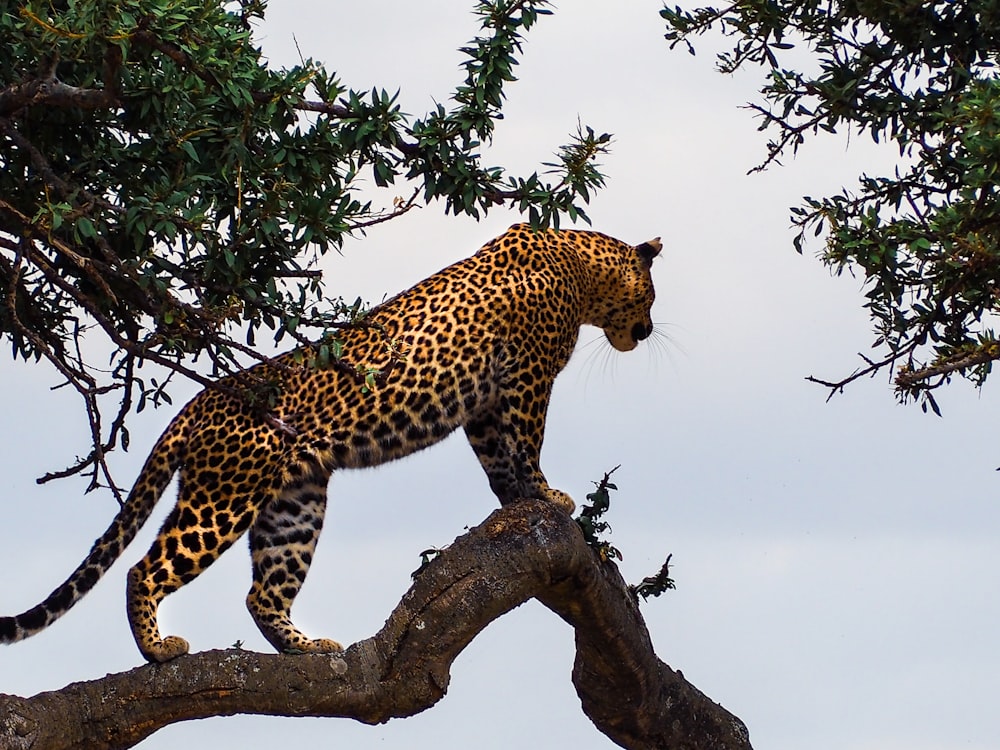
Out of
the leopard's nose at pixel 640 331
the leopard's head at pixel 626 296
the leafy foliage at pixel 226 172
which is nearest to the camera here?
the leafy foliage at pixel 226 172

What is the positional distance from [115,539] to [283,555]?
1196mm

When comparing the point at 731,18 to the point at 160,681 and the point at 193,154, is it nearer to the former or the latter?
the point at 193,154

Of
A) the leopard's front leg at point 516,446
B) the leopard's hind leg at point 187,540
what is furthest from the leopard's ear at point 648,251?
the leopard's hind leg at point 187,540

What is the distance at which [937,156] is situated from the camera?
1119 cm

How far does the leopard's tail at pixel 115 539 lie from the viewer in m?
10.4

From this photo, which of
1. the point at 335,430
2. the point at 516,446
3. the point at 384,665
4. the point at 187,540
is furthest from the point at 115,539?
the point at 516,446

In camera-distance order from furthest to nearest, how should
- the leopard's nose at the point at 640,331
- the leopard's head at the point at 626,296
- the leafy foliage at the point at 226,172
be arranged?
the leopard's nose at the point at 640,331, the leopard's head at the point at 626,296, the leafy foliage at the point at 226,172

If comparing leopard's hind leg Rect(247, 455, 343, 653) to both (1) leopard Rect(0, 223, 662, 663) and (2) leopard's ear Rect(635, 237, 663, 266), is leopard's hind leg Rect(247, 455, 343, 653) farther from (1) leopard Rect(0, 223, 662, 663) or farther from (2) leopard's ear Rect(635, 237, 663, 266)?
(2) leopard's ear Rect(635, 237, 663, 266)

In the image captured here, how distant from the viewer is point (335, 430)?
10.8 metres

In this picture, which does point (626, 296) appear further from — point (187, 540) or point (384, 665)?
point (187, 540)

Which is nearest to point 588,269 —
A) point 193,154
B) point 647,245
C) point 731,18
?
point 647,245

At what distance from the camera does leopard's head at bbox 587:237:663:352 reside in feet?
40.6

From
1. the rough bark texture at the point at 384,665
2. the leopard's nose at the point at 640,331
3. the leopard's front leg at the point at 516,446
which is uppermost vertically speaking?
the leopard's nose at the point at 640,331

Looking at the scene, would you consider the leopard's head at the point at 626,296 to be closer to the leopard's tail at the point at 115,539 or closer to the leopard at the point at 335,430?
the leopard at the point at 335,430
